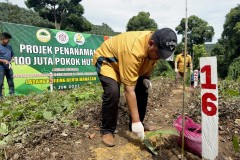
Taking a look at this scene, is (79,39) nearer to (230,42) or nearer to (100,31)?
(230,42)

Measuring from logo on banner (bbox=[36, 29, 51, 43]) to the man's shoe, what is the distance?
18.6 feet

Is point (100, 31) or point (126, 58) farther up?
point (100, 31)

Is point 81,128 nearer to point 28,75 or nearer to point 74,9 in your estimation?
point 28,75

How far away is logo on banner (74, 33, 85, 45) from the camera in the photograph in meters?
8.76

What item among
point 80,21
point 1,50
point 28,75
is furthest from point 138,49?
point 80,21

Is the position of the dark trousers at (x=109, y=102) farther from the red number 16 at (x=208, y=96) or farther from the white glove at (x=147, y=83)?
the red number 16 at (x=208, y=96)

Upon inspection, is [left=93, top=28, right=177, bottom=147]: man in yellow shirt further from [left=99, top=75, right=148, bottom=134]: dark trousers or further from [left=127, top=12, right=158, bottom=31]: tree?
[left=127, top=12, right=158, bottom=31]: tree

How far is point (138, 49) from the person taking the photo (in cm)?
239

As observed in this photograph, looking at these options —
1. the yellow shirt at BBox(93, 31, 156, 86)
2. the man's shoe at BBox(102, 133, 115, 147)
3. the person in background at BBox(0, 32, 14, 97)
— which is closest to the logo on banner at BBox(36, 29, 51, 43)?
the person in background at BBox(0, 32, 14, 97)

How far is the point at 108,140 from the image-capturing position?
2.69 metres

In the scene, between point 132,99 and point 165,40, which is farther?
point 132,99

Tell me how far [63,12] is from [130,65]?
78.6 ft

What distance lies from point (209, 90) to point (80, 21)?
23.3 meters

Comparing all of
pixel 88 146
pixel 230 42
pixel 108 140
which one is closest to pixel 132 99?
pixel 108 140
